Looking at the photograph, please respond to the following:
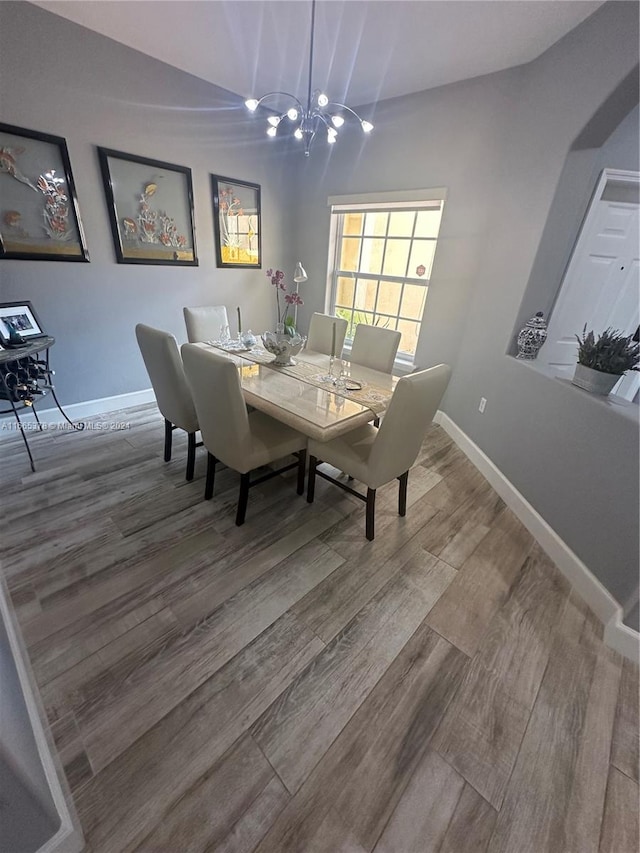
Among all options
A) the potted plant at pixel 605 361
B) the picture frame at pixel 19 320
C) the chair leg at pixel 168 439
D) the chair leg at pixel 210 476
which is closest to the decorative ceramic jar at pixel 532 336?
the potted plant at pixel 605 361

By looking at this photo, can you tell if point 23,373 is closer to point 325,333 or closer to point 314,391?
point 314,391

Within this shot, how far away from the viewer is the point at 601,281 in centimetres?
240

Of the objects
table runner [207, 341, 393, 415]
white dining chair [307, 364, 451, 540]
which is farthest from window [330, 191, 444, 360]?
white dining chair [307, 364, 451, 540]

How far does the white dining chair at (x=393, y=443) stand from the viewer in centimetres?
145

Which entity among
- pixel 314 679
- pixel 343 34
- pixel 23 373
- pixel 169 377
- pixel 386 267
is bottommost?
pixel 314 679

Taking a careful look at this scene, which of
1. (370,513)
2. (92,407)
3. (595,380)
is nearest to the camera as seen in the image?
(595,380)

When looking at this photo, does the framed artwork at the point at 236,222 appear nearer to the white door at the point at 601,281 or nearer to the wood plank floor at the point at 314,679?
the wood plank floor at the point at 314,679

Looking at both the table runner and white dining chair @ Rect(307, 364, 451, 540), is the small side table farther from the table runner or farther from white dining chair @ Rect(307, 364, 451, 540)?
white dining chair @ Rect(307, 364, 451, 540)

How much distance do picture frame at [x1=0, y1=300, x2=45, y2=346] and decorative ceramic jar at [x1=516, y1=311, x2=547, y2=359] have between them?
343cm

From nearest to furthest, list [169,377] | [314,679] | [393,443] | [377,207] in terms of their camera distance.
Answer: [314,679] < [393,443] < [169,377] < [377,207]

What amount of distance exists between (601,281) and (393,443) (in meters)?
2.21

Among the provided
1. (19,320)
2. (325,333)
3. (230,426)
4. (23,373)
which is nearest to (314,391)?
(230,426)

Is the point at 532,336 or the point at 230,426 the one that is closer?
the point at 230,426

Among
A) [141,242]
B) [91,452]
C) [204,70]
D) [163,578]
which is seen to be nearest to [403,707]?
[163,578]
